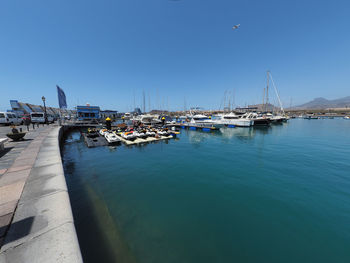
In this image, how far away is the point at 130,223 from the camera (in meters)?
5.34

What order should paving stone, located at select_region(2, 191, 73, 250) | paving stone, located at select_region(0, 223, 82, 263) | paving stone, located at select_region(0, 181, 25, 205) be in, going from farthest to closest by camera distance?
paving stone, located at select_region(0, 181, 25, 205), paving stone, located at select_region(2, 191, 73, 250), paving stone, located at select_region(0, 223, 82, 263)

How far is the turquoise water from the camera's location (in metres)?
4.31

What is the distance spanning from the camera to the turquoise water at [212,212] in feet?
14.1

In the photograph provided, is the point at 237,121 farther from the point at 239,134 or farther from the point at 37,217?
the point at 37,217

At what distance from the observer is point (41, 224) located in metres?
3.23

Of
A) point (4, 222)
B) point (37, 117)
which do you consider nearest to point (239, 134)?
point (4, 222)

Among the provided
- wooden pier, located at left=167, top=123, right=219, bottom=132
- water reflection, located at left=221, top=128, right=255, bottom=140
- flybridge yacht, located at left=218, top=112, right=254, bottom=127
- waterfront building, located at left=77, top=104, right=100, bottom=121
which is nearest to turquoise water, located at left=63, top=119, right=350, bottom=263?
water reflection, located at left=221, top=128, right=255, bottom=140

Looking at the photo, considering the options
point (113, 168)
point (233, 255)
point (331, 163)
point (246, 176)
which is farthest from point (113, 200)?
point (331, 163)

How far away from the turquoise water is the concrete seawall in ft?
5.22

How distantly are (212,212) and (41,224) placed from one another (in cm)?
604

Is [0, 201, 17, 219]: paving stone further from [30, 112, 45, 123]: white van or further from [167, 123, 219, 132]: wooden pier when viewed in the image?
[30, 112, 45, 123]: white van

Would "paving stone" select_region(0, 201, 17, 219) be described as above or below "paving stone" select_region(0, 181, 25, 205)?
below

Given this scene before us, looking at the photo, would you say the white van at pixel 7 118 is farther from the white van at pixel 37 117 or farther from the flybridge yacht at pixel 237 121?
the flybridge yacht at pixel 237 121

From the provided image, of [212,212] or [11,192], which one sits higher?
[11,192]
